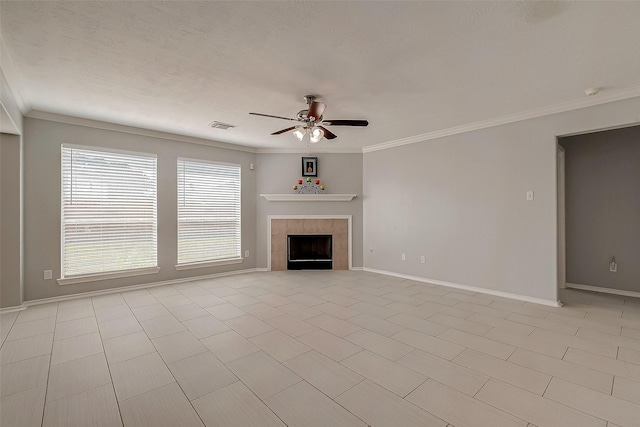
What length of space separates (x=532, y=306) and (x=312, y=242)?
13.1 feet

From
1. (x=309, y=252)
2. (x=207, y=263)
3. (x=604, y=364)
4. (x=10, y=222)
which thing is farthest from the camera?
(x=309, y=252)

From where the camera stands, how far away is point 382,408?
1834mm

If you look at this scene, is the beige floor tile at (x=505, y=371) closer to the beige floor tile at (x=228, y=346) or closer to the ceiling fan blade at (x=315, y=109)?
the beige floor tile at (x=228, y=346)

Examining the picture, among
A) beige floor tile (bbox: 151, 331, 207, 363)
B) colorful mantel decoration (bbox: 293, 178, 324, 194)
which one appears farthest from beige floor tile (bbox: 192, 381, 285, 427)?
colorful mantel decoration (bbox: 293, 178, 324, 194)

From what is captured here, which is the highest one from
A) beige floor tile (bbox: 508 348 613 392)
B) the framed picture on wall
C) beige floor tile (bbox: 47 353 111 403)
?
the framed picture on wall

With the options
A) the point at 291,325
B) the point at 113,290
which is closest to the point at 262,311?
the point at 291,325

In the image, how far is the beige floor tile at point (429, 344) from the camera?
2537 mm

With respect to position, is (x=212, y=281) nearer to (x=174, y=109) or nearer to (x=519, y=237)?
(x=174, y=109)

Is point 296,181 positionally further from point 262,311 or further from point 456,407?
point 456,407

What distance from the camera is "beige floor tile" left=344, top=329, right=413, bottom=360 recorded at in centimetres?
254

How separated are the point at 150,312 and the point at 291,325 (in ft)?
5.99

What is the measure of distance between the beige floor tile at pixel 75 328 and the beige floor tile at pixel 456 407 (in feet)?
10.6

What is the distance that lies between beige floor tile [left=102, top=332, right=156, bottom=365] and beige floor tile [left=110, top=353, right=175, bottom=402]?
94mm

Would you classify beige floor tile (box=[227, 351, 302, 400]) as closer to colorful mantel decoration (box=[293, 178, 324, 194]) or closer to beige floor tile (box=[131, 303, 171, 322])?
beige floor tile (box=[131, 303, 171, 322])
